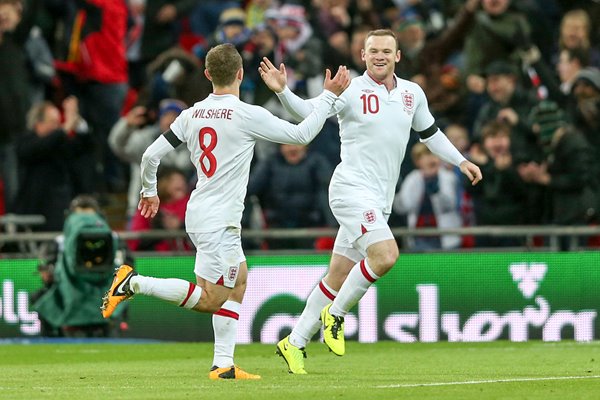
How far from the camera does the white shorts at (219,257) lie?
11.7m

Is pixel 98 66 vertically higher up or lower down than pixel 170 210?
higher up

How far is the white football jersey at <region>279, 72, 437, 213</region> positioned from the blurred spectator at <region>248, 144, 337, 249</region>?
19.0 ft

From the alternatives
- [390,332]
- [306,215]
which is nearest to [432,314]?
[390,332]

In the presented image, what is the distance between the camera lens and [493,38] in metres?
20.5

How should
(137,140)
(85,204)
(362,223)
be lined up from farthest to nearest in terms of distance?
(137,140) < (85,204) < (362,223)

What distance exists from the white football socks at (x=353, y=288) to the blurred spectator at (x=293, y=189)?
6.27 meters

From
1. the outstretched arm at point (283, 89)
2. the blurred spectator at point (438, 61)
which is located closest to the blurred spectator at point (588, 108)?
the blurred spectator at point (438, 61)

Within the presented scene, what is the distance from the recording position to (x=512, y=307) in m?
18.0

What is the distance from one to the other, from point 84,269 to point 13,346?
3.89 ft

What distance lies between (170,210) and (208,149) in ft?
24.8

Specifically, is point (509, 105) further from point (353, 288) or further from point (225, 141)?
point (225, 141)

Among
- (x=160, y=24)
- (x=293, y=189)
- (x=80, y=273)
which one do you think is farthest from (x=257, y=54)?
(x=80, y=273)

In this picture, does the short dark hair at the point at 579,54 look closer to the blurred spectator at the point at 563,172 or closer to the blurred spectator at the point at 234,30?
the blurred spectator at the point at 563,172

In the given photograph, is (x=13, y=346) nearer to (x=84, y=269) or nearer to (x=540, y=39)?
(x=84, y=269)
